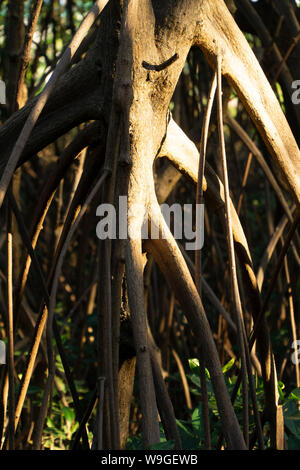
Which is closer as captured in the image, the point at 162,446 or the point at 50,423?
the point at 162,446

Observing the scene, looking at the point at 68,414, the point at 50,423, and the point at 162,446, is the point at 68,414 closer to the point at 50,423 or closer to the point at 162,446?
the point at 50,423

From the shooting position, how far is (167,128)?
34.0 inches

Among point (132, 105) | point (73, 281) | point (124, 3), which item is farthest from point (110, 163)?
point (73, 281)

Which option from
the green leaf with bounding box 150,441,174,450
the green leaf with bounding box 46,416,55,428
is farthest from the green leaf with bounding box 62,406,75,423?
the green leaf with bounding box 150,441,174,450

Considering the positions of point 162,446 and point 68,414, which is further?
point 68,414

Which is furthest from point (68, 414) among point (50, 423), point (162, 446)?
point (162, 446)

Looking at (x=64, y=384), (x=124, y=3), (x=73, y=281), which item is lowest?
(x=64, y=384)

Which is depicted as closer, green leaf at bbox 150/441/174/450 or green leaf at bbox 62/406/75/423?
green leaf at bbox 150/441/174/450

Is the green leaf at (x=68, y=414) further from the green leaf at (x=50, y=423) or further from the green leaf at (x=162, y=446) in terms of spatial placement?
the green leaf at (x=162, y=446)

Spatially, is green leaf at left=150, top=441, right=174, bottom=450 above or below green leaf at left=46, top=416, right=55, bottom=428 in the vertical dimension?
above

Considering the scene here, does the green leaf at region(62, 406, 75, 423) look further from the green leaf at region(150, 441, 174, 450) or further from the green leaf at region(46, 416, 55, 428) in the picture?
the green leaf at region(150, 441, 174, 450)

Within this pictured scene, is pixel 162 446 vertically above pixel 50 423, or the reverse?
pixel 162 446

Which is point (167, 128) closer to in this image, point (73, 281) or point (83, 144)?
point (83, 144)

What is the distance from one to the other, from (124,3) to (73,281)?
169 cm
